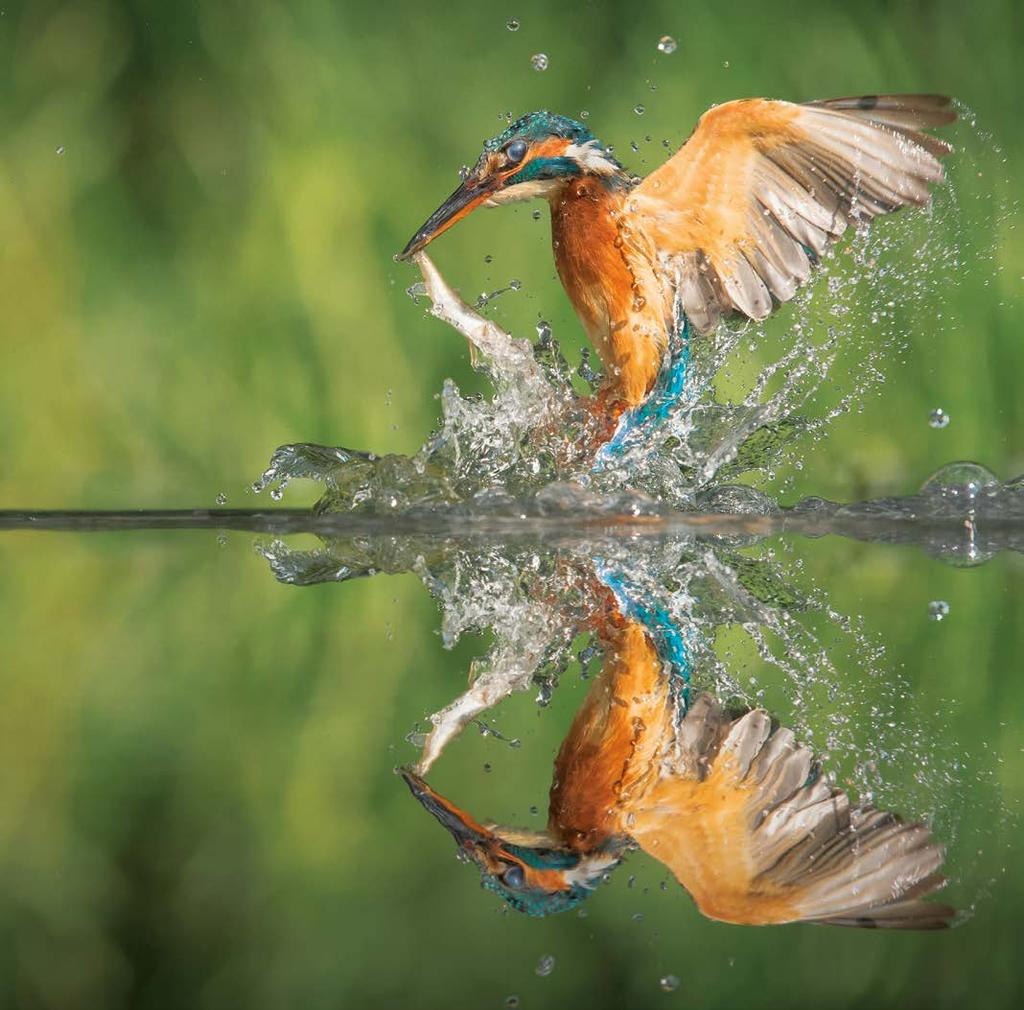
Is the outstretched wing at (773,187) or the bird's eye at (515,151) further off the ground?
the bird's eye at (515,151)

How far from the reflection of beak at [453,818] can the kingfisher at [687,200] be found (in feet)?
3.76

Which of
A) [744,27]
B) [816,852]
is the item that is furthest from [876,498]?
[816,852]

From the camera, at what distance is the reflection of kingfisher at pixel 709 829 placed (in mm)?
799

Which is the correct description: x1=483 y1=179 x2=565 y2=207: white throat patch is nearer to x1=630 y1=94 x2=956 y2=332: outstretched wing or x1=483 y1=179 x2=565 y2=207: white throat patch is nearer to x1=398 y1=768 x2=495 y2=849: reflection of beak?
x1=630 y1=94 x2=956 y2=332: outstretched wing

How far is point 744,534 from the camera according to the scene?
2113 millimetres

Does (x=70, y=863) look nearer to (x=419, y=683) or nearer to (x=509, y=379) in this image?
(x=419, y=683)

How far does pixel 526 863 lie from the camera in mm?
828

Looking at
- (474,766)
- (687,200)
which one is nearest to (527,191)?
(687,200)

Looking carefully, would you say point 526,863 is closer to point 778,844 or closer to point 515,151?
point 778,844

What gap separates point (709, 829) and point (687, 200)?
1.31m

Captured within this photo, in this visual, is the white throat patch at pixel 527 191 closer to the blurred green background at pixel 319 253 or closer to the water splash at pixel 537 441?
the water splash at pixel 537 441

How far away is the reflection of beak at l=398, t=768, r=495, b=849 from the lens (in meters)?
0.87

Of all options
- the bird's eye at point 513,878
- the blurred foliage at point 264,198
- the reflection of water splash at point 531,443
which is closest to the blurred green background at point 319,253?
the blurred foliage at point 264,198

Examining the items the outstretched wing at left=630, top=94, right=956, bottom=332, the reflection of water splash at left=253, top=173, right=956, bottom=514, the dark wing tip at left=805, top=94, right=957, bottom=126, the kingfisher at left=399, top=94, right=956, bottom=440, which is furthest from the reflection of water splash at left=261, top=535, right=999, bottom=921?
the dark wing tip at left=805, top=94, right=957, bottom=126
